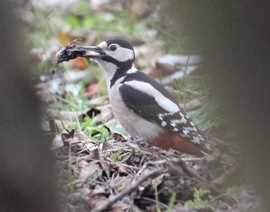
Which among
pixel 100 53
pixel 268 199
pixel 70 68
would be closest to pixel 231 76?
pixel 268 199

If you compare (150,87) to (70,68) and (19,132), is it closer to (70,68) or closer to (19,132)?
(19,132)

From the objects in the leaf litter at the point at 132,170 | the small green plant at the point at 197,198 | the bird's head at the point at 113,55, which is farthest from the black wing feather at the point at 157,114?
the small green plant at the point at 197,198

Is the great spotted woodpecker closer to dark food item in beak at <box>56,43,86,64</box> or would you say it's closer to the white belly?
the white belly

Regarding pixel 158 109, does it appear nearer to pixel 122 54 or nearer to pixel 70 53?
pixel 122 54

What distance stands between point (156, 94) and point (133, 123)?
0.19m

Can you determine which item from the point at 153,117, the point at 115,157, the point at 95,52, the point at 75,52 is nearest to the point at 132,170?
the point at 115,157

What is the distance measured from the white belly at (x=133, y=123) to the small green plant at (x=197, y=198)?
1.85 feet

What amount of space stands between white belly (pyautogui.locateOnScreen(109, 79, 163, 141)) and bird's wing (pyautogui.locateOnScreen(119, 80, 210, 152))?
24mm

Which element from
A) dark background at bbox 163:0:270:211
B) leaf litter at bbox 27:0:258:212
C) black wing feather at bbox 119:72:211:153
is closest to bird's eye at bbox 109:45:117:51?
leaf litter at bbox 27:0:258:212

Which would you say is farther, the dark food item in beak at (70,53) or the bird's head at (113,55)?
the dark food item in beak at (70,53)

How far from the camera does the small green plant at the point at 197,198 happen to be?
3.67 meters

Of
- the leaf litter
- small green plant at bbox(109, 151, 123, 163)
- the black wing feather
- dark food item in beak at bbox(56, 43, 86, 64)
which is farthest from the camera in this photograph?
dark food item in beak at bbox(56, 43, 86, 64)

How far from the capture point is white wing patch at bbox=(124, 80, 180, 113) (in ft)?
14.0

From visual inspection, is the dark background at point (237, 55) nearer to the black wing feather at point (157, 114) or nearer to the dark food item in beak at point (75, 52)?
the black wing feather at point (157, 114)
